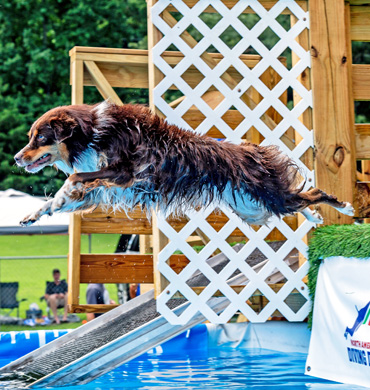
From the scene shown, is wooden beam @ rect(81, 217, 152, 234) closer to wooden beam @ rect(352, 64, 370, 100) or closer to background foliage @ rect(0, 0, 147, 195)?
wooden beam @ rect(352, 64, 370, 100)

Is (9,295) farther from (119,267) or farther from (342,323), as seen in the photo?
(342,323)

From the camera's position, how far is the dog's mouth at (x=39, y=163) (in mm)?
3555

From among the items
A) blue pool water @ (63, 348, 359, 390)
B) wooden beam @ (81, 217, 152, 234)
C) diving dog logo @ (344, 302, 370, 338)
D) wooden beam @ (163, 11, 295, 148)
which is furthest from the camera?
wooden beam @ (81, 217, 152, 234)

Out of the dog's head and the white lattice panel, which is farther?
the white lattice panel

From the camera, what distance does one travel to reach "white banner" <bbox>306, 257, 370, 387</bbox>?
13.1 ft

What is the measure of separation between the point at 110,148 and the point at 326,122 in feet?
6.87

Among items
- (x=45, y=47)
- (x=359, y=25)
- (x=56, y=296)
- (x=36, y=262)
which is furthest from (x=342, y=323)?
(x=45, y=47)

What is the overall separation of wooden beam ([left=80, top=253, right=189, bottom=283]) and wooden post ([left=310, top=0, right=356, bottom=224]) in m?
1.69

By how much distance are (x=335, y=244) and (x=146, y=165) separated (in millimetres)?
1620

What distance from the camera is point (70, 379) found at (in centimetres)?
446

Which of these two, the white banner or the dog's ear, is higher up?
the dog's ear

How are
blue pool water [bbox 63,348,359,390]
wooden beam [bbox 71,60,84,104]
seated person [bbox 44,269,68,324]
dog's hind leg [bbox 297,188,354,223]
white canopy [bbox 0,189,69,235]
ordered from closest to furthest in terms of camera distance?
dog's hind leg [bbox 297,188,354,223], blue pool water [bbox 63,348,359,390], wooden beam [bbox 71,60,84,104], seated person [bbox 44,269,68,324], white canopy [bbox 0,189,69,235]

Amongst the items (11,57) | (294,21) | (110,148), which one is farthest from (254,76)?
(11,57)

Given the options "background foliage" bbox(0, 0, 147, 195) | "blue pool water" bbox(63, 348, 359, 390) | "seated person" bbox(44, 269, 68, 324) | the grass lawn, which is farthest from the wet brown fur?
"background foliage" bbox(0, 0, 147, 195)
